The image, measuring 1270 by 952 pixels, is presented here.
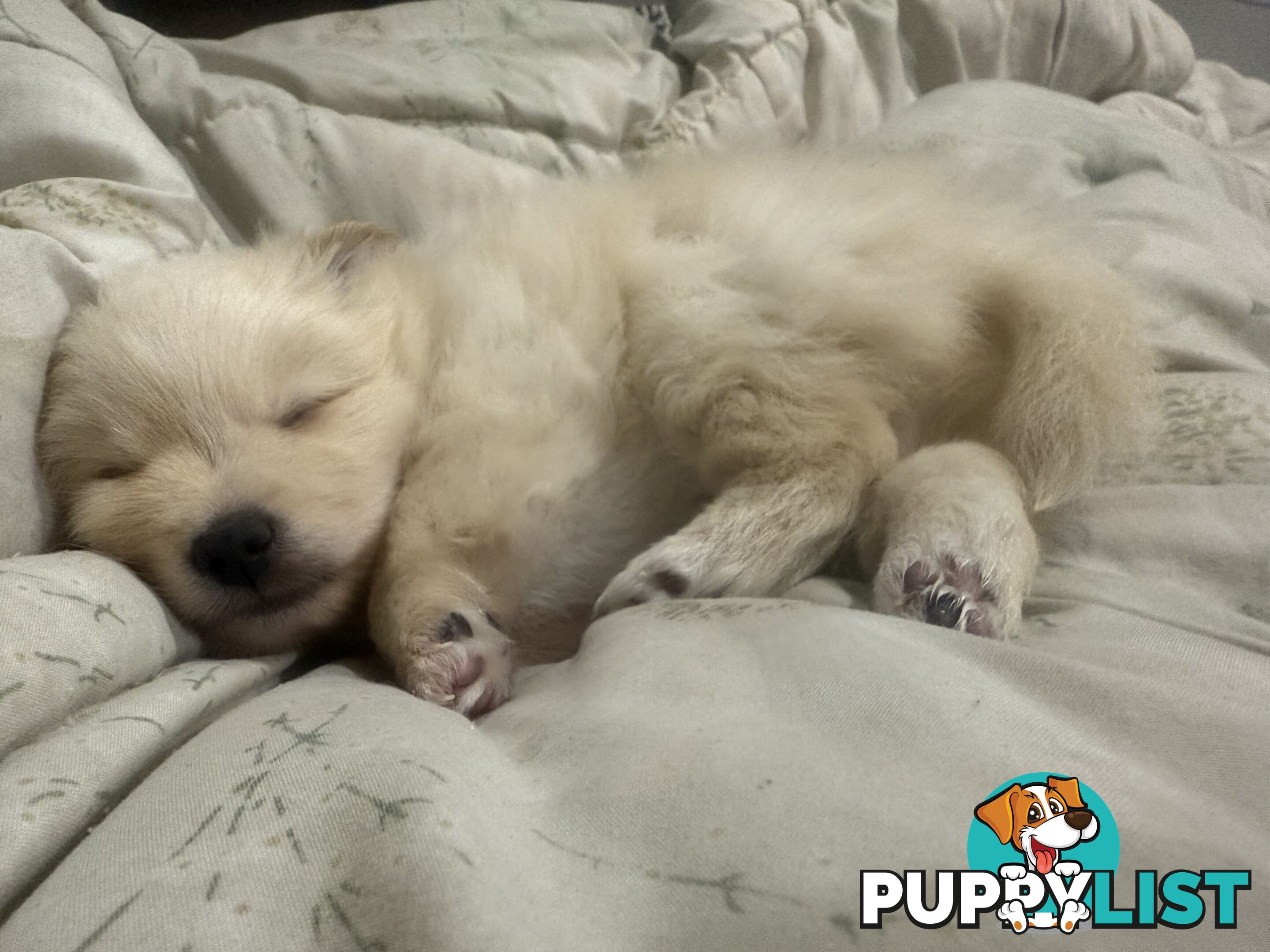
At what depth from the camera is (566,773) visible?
0.74m

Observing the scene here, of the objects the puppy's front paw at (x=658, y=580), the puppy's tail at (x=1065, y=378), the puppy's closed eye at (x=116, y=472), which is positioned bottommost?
the puppy's front paw at (x=658, y=580)

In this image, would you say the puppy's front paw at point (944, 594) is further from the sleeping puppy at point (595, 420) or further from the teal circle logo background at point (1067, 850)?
the teal circle logo background at point (1067, 850)

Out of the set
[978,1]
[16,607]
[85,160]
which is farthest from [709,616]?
[978,1]

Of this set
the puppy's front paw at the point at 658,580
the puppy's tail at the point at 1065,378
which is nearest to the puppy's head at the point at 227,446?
the puppy's front paw at the point at 658,580

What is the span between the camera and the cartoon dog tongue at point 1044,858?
1.82ft

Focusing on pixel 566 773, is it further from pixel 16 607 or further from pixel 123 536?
pixel 123 536

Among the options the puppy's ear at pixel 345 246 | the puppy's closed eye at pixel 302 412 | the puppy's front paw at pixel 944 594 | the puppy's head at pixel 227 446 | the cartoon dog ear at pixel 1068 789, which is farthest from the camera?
the puppy's ear at pixel 345 246

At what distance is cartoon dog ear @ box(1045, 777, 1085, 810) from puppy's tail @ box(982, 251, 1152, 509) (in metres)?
0.67

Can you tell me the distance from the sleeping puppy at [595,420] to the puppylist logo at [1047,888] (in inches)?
18.5

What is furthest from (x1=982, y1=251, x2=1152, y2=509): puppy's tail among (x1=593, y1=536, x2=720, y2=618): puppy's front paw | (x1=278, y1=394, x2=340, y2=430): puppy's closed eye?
(x1=278, y1=394, x2=340, y2=430): puppy's closed eye

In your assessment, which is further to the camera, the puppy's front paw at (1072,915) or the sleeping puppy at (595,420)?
the sleeping puppy at (595,420)

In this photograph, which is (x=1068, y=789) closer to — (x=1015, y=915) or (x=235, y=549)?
(x=1015, y=915)

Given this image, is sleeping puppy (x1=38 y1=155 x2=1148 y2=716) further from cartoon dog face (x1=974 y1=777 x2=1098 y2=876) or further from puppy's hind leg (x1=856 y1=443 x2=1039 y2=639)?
cartoon dog face (x1=974 y1=777 x2=1098 y2=876)

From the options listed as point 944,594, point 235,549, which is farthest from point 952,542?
point 235,549
